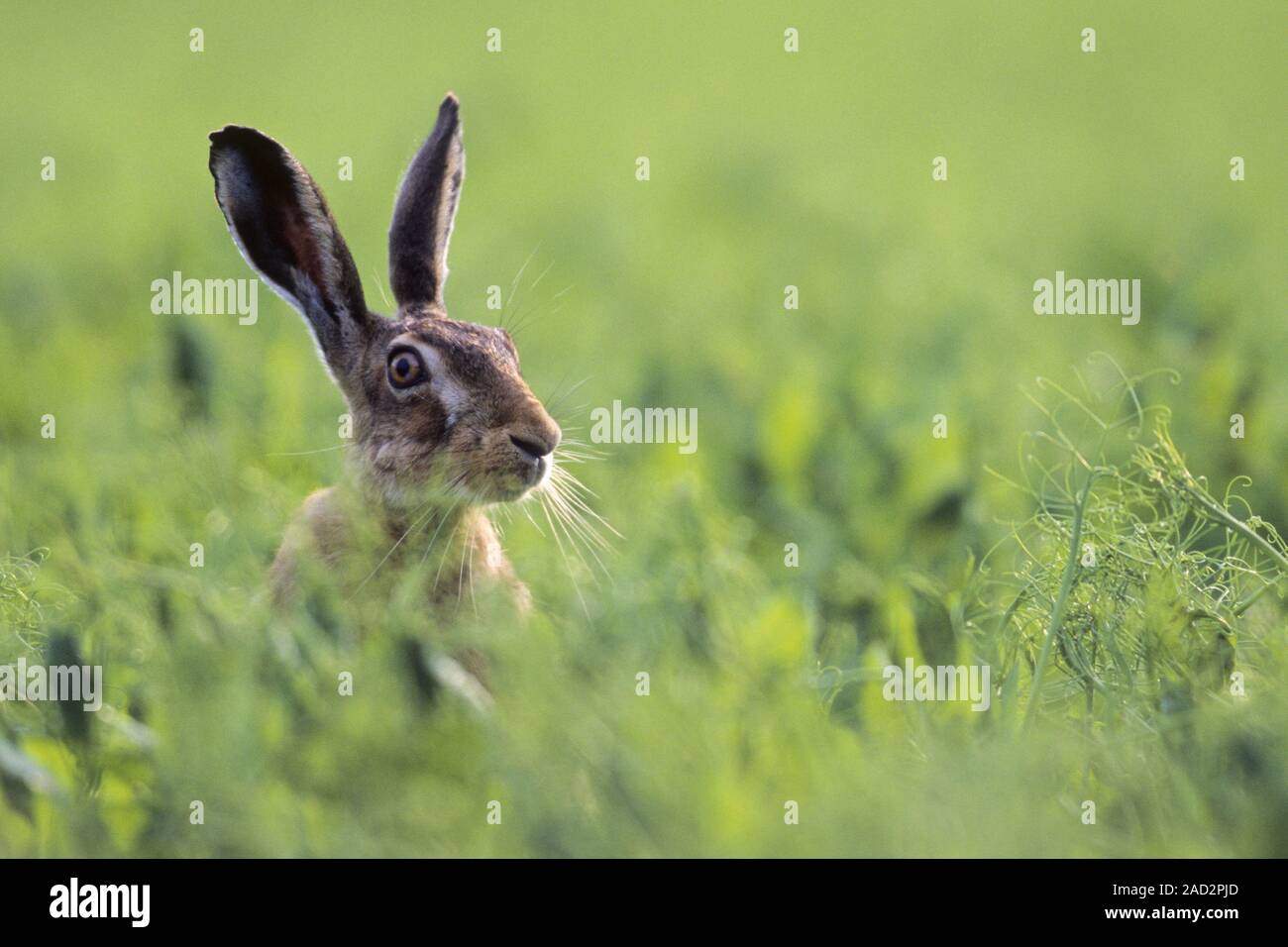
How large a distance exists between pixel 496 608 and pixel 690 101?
837 cm

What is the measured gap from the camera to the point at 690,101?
12.1 m

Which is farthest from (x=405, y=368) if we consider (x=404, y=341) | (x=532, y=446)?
(x=532, y=446)

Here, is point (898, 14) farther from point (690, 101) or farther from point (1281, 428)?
point (1281, 428)

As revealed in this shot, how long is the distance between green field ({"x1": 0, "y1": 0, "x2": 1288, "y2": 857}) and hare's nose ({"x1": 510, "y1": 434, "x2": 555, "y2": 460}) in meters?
0.50

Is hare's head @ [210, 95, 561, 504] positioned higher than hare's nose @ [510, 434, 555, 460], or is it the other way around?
hare's head @ [210, 95, 561, 504]

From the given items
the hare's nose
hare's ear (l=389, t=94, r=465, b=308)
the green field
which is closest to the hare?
the hare's nose

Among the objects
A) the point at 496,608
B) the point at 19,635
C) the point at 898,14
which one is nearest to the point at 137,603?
the point at 19,635

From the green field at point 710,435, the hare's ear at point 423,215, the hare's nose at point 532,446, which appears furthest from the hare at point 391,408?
the green field at point 710,435

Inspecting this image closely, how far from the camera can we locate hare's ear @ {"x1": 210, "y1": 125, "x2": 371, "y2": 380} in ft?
17.0

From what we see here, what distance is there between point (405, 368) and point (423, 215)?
2.21ft

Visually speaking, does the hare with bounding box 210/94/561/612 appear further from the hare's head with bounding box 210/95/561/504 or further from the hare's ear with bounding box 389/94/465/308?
the hare's ear with bounding box 389/94/465/308

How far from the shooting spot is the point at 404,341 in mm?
5383

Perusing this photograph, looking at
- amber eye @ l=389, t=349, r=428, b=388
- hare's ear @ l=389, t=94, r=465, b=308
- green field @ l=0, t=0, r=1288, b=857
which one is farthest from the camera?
hare's ear @ l=389, t=94, r=465, b=308

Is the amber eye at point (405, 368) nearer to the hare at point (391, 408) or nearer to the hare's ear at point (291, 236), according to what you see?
the hare at point (391, 408)
